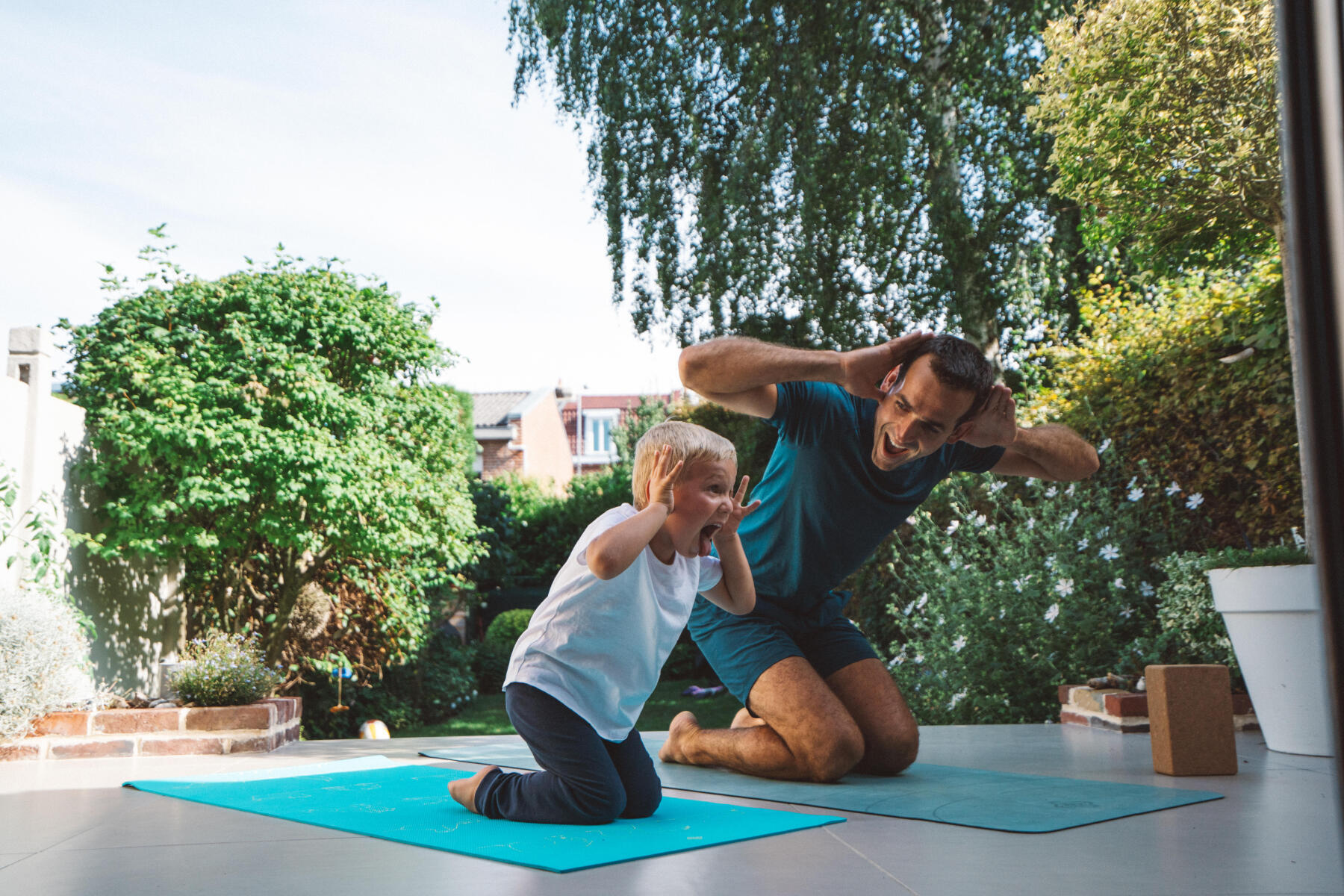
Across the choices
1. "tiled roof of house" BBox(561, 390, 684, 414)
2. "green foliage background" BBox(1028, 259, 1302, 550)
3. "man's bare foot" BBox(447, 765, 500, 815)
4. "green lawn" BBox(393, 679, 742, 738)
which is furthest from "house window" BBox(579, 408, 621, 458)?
"man's bare foot" BBox(447, 765, 500, 815)

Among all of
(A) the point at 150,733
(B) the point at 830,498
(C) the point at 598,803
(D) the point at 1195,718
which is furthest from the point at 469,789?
(A) the point at 150,733

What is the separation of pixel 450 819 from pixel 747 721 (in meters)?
1.20

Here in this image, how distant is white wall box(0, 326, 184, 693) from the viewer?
4.94 m

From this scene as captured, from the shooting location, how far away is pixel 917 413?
8.71 ft

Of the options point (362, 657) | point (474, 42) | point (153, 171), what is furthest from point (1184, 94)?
point (153, 171)

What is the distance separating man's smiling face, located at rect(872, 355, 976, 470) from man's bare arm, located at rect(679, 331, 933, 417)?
6 cm

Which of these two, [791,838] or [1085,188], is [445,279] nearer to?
[1085,188]

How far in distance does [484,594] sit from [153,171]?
6.03 metres

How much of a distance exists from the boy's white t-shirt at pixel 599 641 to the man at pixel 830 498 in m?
0.62

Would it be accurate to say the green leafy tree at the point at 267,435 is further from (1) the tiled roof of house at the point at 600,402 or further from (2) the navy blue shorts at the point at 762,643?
(1) the tiled roof of house at the point at 600,402

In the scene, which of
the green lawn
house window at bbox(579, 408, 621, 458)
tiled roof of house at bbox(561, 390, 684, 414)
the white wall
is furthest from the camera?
house window at bbox(579, 408, 621, 458)

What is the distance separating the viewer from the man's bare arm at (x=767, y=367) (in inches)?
99.7

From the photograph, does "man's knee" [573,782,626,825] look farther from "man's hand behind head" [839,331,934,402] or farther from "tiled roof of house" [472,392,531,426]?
"tiled roof of house" [472,392,531,426]

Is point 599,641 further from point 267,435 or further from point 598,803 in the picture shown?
point 267,435
